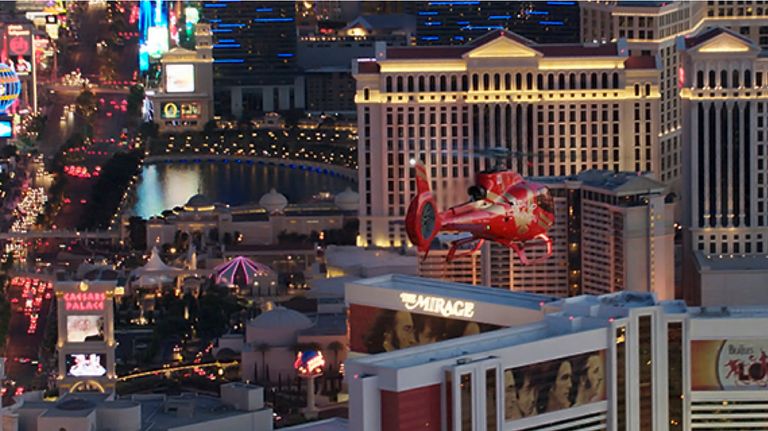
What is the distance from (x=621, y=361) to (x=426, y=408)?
3622 mm

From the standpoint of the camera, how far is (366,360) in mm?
42906

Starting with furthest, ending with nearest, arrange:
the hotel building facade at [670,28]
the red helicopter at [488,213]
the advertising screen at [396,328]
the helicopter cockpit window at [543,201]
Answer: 1. the hotel building facade at [670,28]
2. the helicopter cockpit window at [543,201]
3. the red helicopter at [488,213]
4. the advertising screen at [396,328]

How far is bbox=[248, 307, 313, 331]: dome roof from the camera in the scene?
67188 mm

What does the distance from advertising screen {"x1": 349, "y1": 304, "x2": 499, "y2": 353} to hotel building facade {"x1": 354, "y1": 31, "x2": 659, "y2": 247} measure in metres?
26.3

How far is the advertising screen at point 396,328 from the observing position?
159 feet

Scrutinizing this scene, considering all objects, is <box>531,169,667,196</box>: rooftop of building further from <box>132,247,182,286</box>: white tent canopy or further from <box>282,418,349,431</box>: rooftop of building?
<box>132,247,182,286</box>: white tent canopy

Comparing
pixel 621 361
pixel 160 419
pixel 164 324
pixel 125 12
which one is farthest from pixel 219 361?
pixel 125 12

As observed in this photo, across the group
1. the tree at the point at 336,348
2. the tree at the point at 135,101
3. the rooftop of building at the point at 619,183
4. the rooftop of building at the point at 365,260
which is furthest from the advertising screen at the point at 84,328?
the tree at the point at 135,101

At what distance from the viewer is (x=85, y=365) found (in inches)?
2539

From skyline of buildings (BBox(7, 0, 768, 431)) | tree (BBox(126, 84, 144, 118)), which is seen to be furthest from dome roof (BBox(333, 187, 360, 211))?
tree (BBox(126, 84, 144, 118))

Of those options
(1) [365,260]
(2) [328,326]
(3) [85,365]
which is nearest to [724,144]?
(1) [365,260]

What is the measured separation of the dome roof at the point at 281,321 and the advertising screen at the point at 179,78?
3657 cm

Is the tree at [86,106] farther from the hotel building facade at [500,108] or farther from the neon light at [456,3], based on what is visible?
the hotel building facade at [500,108]

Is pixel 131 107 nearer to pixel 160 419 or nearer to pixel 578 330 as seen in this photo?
pixel 160 419
